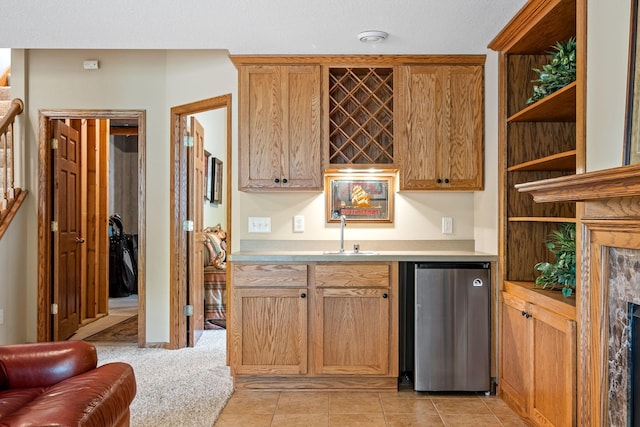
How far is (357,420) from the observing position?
2842 mm

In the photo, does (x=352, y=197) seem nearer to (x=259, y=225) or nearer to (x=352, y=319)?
(x=259, y=225)

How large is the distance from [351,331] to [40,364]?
72.3 inches

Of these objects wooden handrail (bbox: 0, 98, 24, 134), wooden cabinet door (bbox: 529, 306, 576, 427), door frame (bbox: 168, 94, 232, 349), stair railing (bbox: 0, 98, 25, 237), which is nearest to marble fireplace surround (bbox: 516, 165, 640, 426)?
wooden cabinet door (bbox: 529, 306, 576, 427)

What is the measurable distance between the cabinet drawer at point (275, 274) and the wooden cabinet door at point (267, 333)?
44mm

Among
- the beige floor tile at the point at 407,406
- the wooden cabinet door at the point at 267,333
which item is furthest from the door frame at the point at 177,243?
the beige floor tile at the point at 407,406

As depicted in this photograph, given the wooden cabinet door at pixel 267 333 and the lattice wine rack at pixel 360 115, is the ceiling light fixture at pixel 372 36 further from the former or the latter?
the wooden cabinet door at pixel 267 333

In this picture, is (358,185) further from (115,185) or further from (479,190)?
(115,185)

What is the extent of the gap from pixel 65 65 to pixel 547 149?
3992mm

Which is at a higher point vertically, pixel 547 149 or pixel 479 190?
pixel 547 149

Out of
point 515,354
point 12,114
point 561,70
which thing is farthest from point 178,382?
point 561,70

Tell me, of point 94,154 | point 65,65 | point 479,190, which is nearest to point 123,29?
point 65,65

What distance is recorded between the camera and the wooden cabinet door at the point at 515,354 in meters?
2.78

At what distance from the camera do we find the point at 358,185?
3779 millimetres

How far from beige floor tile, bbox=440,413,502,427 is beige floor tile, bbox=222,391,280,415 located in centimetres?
105
